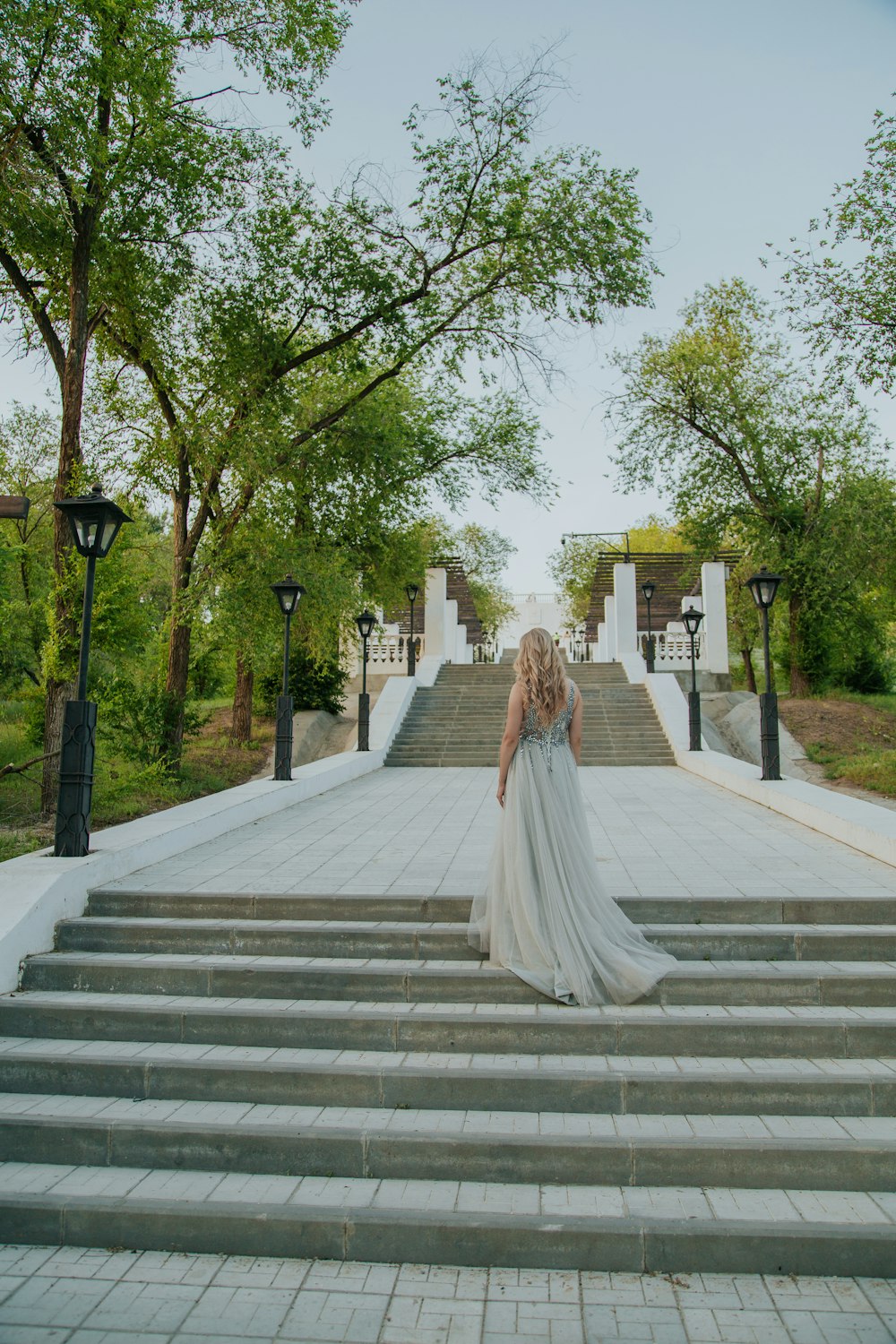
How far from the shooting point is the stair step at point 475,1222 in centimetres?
317

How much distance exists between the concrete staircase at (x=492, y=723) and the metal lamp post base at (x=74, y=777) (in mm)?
11197

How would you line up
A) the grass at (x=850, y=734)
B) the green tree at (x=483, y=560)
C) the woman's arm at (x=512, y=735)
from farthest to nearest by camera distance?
the green tree at (x=483, y=560) < the grass at (x=850, y=734) < the woman's arm at (x=512, y=735)

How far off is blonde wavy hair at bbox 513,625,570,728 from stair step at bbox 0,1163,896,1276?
232 cm

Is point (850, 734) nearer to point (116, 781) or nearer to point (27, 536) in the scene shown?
point (116, 781)

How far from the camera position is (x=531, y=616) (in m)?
61.4

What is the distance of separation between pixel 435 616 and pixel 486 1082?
22303 millimetres

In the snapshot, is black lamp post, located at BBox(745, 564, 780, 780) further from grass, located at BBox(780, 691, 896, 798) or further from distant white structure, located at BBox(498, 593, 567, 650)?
distant white structure, located at BBox(498, 593, 567, 650)

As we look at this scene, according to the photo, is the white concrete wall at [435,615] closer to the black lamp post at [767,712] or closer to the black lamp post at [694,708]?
the black lamp post at [694,708]

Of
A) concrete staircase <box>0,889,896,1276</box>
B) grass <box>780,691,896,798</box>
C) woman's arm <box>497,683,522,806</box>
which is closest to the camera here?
concrete staircase <box>0,889,896,1276</box>

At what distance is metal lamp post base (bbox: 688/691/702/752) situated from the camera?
53.3 ft

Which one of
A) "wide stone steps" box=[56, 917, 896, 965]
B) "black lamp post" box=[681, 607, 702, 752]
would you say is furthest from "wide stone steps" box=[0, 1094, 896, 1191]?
"black lamp post" box=[681, 607, 702, 752]

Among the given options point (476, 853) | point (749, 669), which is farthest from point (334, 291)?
point (749, 669)

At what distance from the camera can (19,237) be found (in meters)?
10.9

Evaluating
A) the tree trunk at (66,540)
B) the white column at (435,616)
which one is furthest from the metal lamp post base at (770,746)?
the white column at (435,616)
